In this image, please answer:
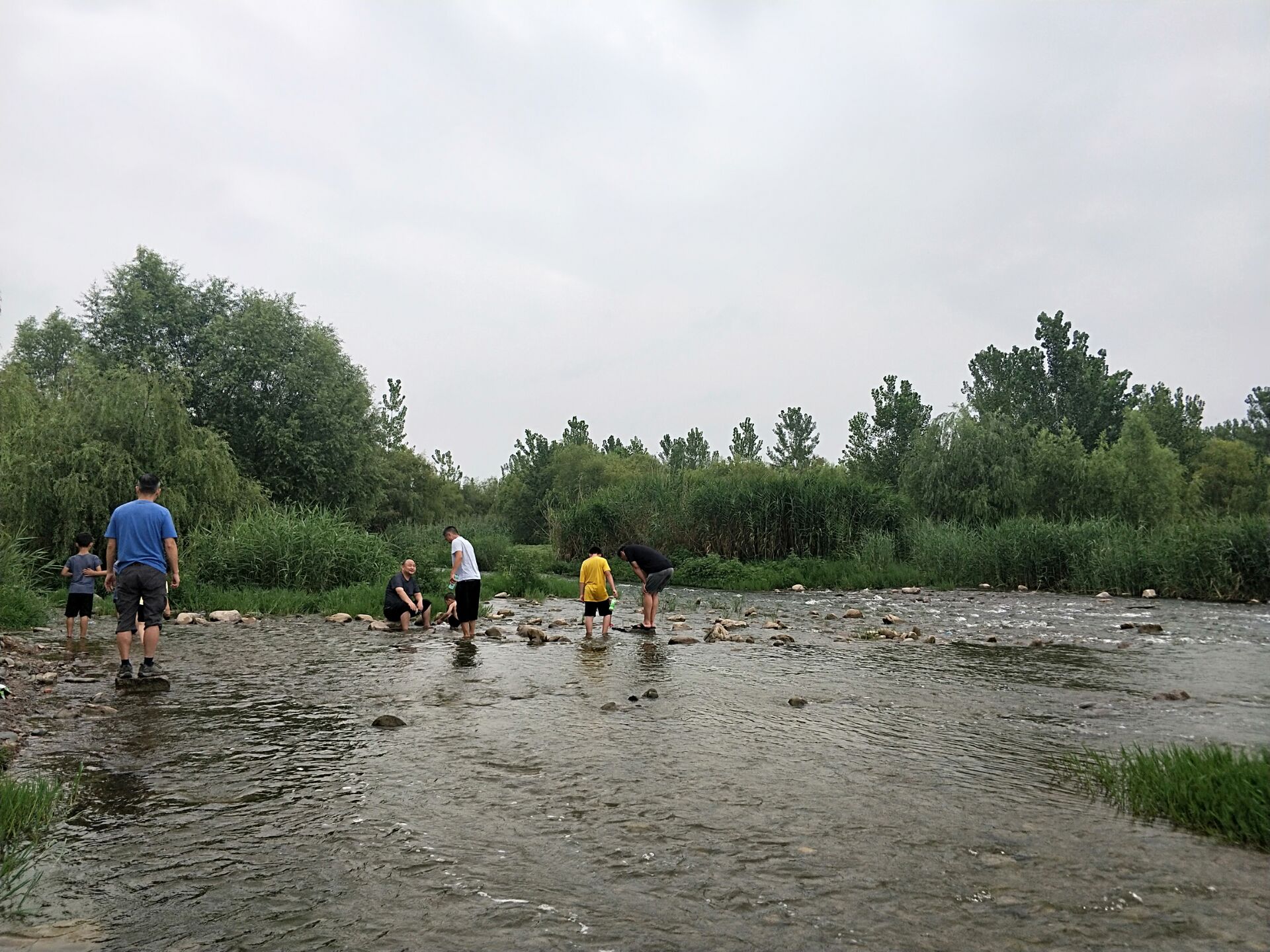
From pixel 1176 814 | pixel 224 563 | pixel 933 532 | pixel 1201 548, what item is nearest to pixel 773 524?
pixel 933 532

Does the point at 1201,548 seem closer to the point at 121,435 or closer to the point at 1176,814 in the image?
the point at 1176,814

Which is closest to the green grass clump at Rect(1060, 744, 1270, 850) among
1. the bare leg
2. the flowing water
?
the flowing water

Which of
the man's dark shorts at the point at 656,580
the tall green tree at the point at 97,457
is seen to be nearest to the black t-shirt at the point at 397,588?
the man's dark shorts at the point at 656,580

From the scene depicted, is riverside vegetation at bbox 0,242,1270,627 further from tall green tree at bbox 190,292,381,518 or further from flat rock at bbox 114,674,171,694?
flat rock at bbox 114,674,171,694

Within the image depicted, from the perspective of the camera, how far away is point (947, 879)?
14.6ft

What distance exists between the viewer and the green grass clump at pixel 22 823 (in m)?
4.17

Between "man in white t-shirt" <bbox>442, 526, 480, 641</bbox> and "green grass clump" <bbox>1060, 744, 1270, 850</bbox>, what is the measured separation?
411 inches

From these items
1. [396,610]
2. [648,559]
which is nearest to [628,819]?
[648,559]

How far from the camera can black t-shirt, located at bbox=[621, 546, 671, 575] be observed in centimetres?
1601

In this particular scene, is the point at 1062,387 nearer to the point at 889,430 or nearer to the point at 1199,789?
the point at 889,430

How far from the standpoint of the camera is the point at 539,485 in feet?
254

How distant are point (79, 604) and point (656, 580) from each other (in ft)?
30.7

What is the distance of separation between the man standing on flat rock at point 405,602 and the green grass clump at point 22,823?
10496 mm

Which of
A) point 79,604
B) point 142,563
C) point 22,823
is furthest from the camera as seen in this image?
point 79,604
